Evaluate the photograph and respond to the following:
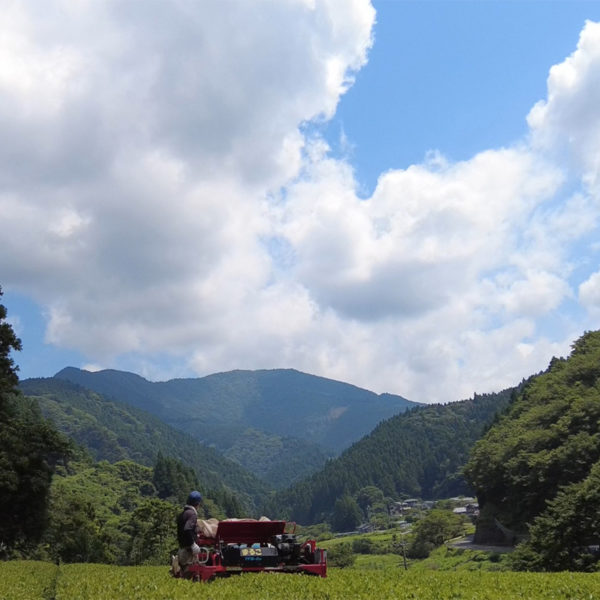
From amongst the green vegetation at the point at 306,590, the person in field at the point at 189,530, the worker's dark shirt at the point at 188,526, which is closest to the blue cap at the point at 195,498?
the person in field at the point at 189,530

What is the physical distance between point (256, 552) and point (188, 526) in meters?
2.18

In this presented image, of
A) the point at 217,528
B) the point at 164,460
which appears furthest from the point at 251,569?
the point at 164,460

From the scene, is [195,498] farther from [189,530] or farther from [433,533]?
[433,533]

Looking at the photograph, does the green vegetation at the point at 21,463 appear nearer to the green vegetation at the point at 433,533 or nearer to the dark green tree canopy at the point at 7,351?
the dark green tree canopy at the point at 7,351

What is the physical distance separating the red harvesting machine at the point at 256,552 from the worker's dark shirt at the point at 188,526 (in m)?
0.67

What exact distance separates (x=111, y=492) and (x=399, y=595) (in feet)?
463

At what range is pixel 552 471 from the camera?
56969 millimetres

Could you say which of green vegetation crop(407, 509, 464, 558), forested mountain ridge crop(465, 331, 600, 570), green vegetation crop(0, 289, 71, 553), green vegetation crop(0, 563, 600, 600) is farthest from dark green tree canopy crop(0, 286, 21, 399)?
green vegetation crop(407, 509, 464, 558)

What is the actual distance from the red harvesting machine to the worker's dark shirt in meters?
0.67

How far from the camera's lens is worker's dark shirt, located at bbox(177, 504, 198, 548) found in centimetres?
1207

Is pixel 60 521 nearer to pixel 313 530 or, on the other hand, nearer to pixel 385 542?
pixel 385 542

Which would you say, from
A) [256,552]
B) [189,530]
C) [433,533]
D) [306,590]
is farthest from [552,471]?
[433,533]

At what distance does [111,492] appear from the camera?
138 m

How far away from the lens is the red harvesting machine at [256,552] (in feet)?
43.2
